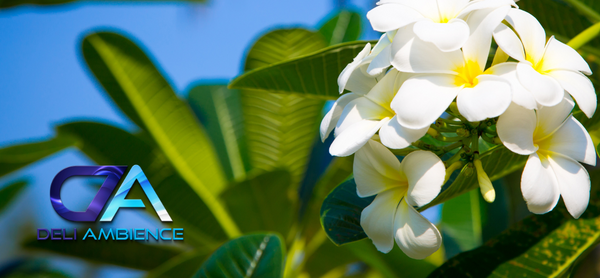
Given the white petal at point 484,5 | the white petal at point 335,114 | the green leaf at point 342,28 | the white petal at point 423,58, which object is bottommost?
the green leaf at point 342,28

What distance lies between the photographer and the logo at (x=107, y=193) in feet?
3.72

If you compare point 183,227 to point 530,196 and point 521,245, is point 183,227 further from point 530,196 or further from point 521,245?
point 530,196

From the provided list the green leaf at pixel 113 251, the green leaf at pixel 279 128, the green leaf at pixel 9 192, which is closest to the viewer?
the green leaf at pixel 113 251

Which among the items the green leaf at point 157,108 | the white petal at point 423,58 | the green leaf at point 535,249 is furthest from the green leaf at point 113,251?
the white petal at point 423,58

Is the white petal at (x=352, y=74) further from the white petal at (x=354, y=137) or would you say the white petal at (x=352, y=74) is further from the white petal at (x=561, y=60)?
the white petal at (x=561, y=60)

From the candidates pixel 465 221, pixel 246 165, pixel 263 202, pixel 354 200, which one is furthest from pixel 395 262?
pixel 246 165

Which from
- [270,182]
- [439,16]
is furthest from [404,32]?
[270,182]

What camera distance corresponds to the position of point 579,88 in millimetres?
372

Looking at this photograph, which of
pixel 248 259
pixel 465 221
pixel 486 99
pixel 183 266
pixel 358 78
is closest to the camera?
pixel 486 99

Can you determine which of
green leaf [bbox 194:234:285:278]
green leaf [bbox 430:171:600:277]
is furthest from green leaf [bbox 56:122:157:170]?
green leaf [bbox 430:171:600:277]

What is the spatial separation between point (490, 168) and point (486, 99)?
0.28 metres

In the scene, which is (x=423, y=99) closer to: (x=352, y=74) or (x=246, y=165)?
(x=352, y=74)

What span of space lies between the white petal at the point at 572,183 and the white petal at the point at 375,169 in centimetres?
14

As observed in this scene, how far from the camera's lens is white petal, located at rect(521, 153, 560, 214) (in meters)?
0.35
